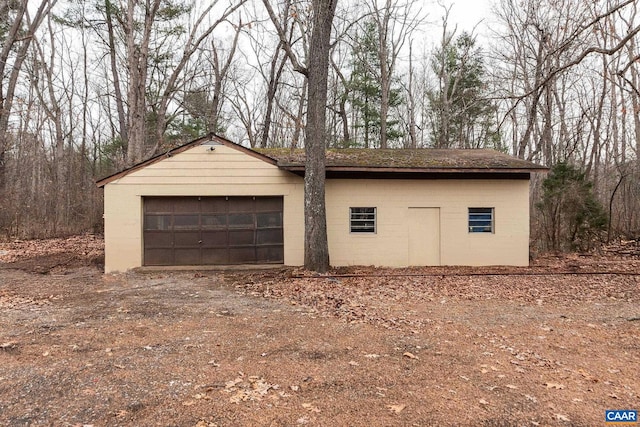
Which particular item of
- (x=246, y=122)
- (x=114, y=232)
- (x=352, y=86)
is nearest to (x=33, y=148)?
(x=246, y=122)

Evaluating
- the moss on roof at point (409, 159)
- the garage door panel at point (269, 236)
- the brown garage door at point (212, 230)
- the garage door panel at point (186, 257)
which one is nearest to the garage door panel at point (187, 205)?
the brown garage door at point (212, 230)

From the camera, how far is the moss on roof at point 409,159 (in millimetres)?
11016

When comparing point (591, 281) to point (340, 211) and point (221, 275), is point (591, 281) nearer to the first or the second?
point (340, 211)

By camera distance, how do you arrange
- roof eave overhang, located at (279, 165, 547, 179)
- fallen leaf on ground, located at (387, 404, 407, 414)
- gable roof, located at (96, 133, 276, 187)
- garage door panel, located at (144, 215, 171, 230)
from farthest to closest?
garage door panel, located at (144, 215, 171, 230) → roof eave overhang, located at (279, 165, 547, 179) → gable roof, located at (96, 133, 276, 187) → fallen leaf on ground, located at (387, 404, 407, 414)

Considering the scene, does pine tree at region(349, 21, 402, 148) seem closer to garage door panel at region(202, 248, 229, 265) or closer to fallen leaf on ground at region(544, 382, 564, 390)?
garage door panel at region(202, 248, 229, 265)

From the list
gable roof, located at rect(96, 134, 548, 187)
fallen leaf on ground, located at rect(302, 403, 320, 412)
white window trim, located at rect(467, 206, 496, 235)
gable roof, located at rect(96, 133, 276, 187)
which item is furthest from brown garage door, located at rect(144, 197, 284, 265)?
fallen leaf on ground, located at rect(302, 403, 320, 412)

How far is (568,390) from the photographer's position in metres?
3.71

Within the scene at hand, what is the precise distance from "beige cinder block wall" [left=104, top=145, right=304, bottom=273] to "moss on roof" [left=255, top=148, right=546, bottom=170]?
77 centimetres

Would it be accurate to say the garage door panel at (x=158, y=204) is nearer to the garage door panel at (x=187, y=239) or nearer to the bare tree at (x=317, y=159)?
the garage door panel at (x=187, y=239)

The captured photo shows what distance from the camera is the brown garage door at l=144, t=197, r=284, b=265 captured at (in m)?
11.0

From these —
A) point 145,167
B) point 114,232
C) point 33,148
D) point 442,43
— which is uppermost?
point 442,43

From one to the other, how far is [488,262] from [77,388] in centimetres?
1067

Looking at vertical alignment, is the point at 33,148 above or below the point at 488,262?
above

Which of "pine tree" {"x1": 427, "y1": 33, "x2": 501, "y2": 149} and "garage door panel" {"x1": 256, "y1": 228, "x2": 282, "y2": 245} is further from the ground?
"pine tree" {"x1": 427, "y1": 33, "x2": 501, "y2": 149}
